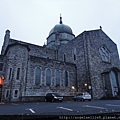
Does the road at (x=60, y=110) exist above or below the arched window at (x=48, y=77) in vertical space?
below

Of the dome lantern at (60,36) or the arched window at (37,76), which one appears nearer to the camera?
the arched window at (37,76)

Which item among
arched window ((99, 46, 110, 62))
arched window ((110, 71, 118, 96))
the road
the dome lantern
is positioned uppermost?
the dome lantern

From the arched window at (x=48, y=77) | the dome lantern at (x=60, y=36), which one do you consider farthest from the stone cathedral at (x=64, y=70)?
the dome lantern at (x=60, y=36)

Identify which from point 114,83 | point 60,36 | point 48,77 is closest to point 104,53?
point 114,83

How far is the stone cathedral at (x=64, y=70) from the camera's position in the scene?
18.6 m

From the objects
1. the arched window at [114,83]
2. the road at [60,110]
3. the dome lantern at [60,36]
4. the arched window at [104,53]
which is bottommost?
the road at [60,110]

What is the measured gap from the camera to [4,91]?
17.2 metres

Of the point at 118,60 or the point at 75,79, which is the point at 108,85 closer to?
the point at 75,79

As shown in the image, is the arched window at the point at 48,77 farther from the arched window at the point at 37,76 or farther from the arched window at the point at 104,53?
the arched window at the point at 104,53

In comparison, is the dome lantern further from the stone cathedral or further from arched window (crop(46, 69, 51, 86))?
arched window (crop(46, 69, 51, 86))

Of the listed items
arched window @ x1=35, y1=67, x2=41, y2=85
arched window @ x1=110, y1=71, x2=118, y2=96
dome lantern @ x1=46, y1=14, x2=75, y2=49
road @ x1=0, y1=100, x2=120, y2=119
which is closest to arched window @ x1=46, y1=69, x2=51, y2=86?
arched window @ x1=35, y1=67, x2=41, y2=85

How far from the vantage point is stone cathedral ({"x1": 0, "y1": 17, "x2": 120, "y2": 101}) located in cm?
1864

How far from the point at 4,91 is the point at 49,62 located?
9257mm

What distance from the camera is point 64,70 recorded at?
2409cm
